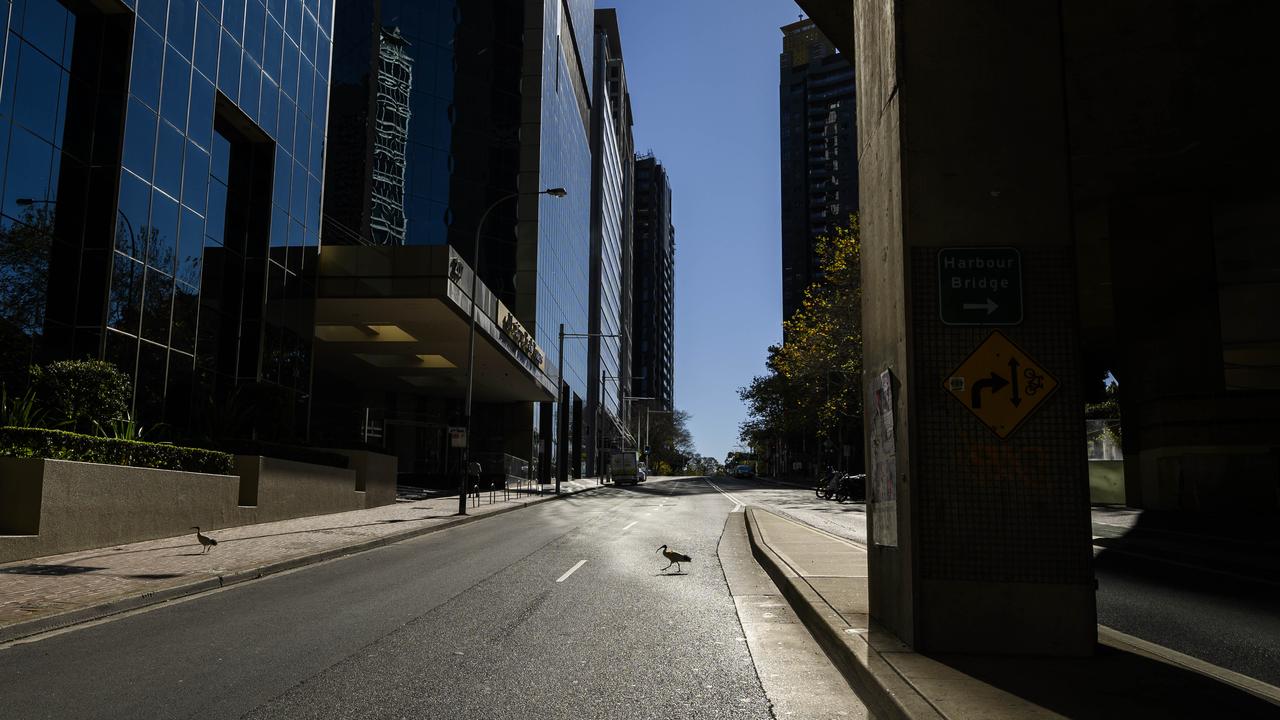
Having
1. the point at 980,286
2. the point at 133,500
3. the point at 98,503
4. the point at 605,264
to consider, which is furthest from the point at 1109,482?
the point at 605,264

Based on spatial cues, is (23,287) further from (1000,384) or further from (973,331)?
(1000,384)

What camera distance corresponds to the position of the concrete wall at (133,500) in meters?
12.6

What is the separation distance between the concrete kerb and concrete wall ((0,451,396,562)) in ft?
35.9

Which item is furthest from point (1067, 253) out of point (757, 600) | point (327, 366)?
point (327, 366)

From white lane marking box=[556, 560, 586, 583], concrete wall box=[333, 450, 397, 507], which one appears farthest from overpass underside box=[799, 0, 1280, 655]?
concrete wall box=[333, 450, 397, 507]

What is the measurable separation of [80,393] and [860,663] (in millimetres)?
16135

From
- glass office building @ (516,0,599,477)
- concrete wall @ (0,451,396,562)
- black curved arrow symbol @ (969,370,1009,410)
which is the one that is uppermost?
glass office building @ (516,0,599,477)

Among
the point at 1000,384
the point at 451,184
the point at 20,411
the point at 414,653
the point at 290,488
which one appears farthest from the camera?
the point at 451,184

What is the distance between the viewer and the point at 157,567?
39.3ft

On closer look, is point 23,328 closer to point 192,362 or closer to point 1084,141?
point 192,362

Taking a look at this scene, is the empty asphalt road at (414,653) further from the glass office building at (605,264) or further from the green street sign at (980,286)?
the glass office building at (605,264)

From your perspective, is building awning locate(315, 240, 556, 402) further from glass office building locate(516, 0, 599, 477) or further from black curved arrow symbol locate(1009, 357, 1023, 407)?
black curved arrow symbol locate(1009, 357, 1023, 407)

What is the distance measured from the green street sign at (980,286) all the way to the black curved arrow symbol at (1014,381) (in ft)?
A: 1.04

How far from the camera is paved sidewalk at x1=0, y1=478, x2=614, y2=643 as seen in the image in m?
8.66
